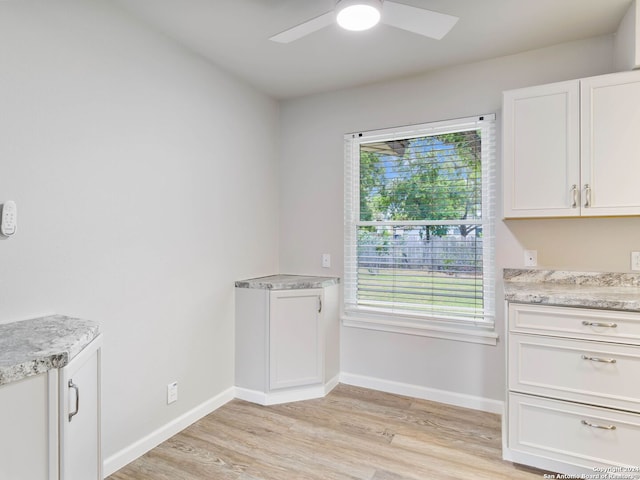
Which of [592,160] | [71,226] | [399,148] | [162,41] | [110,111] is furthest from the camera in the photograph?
[399,148]

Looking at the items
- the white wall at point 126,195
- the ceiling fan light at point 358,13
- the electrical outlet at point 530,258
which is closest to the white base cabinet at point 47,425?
the white wall at point 126,195

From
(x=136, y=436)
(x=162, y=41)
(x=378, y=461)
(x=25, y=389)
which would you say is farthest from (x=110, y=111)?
(x=378, y=461)

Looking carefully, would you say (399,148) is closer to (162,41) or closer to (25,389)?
(162,41)

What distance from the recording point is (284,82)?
9.61 ft

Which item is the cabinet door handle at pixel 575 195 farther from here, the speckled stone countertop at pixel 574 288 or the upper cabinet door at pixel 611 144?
the speckled stone countertop at pixel 574 288

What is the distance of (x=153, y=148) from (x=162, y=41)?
26.5 inches

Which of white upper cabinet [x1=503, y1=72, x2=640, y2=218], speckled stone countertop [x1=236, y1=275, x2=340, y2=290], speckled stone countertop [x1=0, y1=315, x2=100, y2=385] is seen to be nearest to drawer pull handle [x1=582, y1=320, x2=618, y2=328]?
white upper cabinet [x1=503, y1=72, x2=640, y2=218]

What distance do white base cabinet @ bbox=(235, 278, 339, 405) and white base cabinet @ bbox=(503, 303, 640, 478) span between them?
1331 millimetres

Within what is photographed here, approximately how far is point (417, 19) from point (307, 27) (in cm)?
50

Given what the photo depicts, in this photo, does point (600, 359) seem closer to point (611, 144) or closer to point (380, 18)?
point (611, 144)

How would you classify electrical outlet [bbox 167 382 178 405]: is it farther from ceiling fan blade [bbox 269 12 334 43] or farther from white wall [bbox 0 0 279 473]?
ceiling fan blade [bbox 269 12 334 43]

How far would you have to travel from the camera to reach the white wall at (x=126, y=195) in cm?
157

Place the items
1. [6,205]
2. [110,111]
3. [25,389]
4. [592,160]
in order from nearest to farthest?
[25,389] → [6,205] → [110,111] → [592,160]

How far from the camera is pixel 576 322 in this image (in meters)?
1.80
